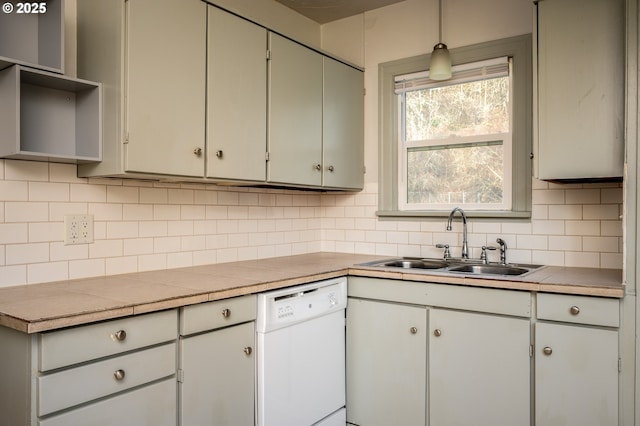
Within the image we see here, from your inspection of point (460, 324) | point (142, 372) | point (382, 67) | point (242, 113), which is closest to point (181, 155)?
point (242, 113)

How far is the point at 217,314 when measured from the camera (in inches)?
75.4

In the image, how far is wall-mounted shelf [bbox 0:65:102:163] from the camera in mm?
1805

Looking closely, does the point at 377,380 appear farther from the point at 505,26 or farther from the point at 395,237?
the point at 505,26

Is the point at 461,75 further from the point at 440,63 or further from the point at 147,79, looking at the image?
the point at 147,79

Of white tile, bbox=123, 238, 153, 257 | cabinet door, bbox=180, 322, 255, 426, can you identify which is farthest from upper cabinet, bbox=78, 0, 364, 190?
cabinet door, bbox=180, 322, 255, 426

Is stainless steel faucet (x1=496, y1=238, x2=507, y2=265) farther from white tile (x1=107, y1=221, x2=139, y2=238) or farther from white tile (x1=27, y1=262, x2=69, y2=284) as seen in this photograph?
white tile (x1=27, y1=262, x2=69, y2=284)

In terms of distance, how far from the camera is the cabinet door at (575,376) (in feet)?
6.51

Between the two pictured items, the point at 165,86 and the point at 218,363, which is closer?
the point at 218,363

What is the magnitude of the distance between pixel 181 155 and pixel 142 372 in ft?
3.02

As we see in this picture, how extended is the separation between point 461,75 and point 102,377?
250 centimetres

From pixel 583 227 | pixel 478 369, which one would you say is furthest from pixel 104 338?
pixel 583 227

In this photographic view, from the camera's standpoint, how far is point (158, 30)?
2.04 metres

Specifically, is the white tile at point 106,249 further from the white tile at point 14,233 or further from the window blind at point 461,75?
the window blind at point 461,75

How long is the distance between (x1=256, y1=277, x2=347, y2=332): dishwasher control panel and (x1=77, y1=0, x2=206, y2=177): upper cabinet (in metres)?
0.66
